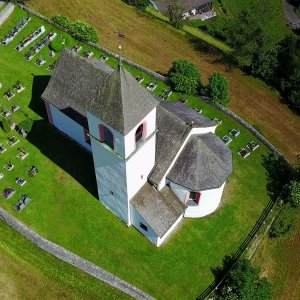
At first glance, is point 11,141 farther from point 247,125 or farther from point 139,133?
point 247,125

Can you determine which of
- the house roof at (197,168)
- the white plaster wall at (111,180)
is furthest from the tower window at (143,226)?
the house roof at (197,168)

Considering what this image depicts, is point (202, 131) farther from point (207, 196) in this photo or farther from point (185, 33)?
point (185, 33)

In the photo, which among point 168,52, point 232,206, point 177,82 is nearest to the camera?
point 232,206

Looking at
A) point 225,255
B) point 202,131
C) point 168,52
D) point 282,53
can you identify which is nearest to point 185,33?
point 168,52

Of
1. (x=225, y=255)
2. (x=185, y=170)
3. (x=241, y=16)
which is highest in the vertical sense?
(x=241, y=16)

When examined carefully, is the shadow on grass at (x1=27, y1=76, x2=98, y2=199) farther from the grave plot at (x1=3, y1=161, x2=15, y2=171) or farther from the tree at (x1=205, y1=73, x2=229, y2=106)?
the tree at (x1=205, y1=73, x2=229, y2=106)

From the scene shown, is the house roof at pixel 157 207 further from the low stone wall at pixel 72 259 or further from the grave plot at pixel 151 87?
the grave plot at pixel 151 87

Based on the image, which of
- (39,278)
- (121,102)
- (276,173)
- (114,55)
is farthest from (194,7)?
(39,278)
